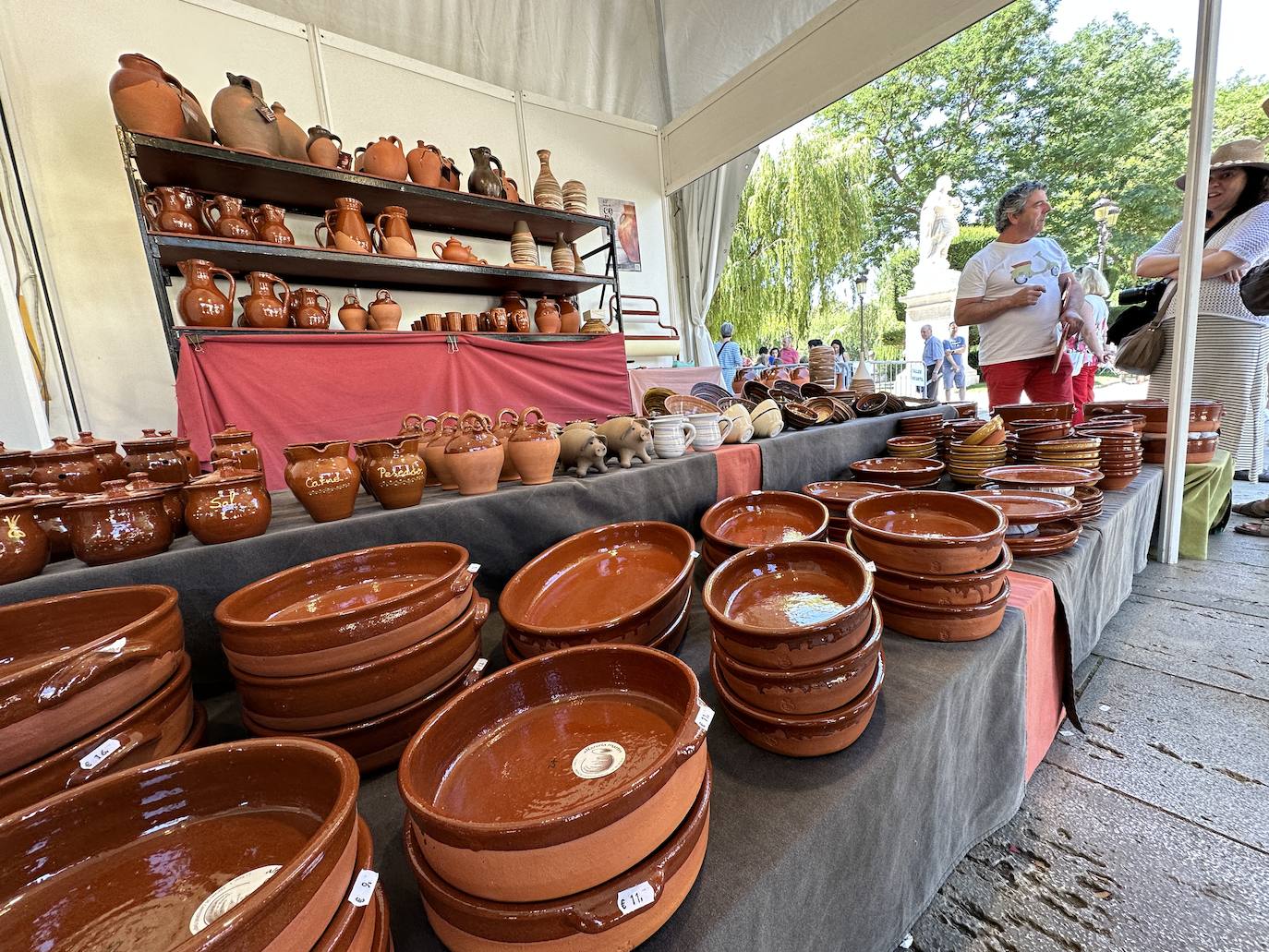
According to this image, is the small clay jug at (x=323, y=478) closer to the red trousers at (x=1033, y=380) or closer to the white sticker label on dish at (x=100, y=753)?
the white sticker label on dish at (x=100, y=753)

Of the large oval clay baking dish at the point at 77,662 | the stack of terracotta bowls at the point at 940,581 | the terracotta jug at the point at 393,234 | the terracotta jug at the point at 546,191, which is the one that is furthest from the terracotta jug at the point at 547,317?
the large oval clay baking dish at the point at 77,662

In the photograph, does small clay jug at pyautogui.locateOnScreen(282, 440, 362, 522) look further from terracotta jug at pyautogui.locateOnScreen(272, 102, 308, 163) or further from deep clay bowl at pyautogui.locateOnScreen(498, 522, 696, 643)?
terracotta jug at pyautogui.locateOnScreen(272, 102, 308, 163)

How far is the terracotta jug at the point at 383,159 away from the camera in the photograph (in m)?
2.39

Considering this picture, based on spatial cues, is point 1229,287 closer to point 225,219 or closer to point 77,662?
point 77,662

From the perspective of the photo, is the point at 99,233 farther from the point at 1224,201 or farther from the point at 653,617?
the point at 1224,201

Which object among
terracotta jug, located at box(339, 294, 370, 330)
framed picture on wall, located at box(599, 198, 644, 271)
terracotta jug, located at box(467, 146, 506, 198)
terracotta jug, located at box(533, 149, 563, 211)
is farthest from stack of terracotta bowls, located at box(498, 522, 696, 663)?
framed picture on wall, located at box(599, 198, 644, 271)

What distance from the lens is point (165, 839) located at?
45cm

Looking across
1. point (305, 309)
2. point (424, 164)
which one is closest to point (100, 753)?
point (305, 309)

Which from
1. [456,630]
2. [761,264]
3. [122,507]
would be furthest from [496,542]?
[761,264]

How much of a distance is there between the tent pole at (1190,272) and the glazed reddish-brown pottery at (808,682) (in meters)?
2.44

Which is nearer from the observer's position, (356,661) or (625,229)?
(356,661)

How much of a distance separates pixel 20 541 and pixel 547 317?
261 cm

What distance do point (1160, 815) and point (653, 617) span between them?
1204 mm

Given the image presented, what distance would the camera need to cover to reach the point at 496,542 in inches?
43.6
